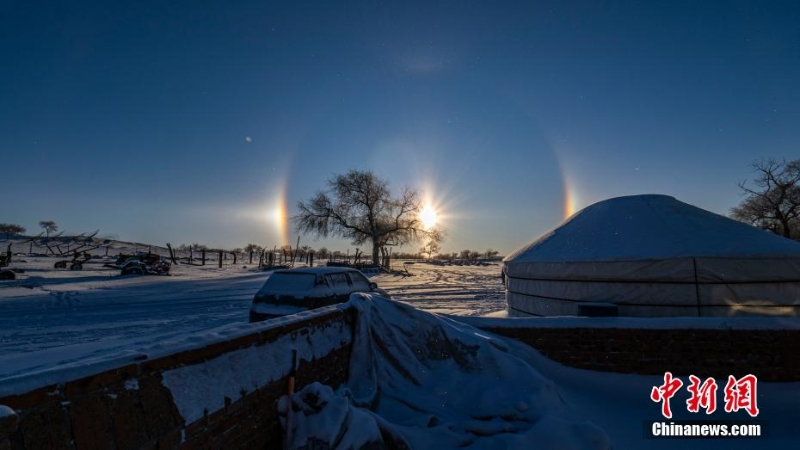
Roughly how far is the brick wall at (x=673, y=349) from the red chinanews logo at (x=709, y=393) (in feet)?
0.38

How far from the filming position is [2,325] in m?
9.20

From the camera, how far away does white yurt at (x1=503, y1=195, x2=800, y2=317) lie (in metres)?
7.14

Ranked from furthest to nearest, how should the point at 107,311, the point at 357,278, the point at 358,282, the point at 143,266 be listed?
the point at 143,266 → the point at 107,311 → the point at 357,278 → the point at 358,282

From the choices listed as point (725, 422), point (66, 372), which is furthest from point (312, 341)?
point (725, 422)

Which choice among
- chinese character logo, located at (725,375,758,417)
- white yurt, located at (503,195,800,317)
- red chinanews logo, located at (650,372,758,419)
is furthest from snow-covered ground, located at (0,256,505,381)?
chinese character logo, located at (725,375,758,417)

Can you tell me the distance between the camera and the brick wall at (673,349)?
208 inches

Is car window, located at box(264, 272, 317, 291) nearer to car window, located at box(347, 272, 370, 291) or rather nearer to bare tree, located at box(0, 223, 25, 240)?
car window, located at box(347, 272, 370, 291)

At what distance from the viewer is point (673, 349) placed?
544cm

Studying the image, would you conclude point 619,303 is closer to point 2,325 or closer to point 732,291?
point 732,291

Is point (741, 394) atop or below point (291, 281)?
below

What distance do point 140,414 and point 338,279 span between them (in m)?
6.41

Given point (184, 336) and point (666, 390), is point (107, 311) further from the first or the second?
point (666, 390)

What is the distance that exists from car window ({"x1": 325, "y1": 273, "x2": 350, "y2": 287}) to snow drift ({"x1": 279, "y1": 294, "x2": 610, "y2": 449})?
3.27 m

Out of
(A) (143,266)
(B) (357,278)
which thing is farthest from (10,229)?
(B) (357,278)
